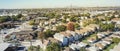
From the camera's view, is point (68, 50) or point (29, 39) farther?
point (29, 39)

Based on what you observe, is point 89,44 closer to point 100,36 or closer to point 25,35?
point 100,36

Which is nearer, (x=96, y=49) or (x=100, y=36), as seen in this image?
(x=96, y=49)

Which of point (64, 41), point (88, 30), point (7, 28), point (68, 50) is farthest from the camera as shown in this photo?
point (7, 28)

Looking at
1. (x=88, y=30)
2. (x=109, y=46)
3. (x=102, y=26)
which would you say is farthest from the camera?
(x=102, y=26)

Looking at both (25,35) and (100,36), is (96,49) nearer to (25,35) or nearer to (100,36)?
(100,36)

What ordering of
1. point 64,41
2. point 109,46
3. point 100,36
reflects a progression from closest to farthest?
1. point 109,46
2. point 64,41
3. point 100,36

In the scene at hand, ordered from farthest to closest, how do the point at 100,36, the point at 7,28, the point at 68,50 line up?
the point at 7,28 → the point at 100,36 → the point at 68,50

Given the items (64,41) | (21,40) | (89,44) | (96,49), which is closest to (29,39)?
(21,40)

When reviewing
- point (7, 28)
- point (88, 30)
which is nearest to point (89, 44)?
point (88, 30)
